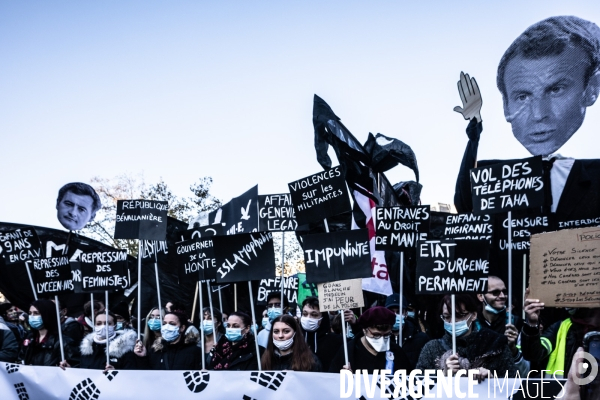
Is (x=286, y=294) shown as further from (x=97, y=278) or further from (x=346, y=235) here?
(x=346, y=235)

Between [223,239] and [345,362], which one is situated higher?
[223,239]

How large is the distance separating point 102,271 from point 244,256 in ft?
6.26

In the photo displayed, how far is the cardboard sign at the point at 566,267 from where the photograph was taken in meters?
4.20

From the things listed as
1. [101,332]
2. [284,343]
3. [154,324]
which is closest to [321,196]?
[284,343]

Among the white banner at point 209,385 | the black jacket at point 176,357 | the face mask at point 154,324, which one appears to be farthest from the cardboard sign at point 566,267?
the face mask at point 154,324

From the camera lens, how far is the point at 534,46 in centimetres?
1090

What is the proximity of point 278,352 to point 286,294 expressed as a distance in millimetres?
3598

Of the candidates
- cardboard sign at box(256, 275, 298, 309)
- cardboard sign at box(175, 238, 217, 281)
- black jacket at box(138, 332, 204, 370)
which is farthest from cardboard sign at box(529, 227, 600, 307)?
cardboard sign at box(256, 275, 298, 309)

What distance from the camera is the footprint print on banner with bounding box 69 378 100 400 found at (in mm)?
6230

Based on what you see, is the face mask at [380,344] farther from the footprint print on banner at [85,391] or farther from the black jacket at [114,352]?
the black jacket at [114,352]

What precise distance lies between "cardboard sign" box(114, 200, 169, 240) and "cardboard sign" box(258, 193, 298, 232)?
54.6 inches

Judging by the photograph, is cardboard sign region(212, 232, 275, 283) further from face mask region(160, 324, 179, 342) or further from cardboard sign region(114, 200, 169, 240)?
cardboard sign region(114, 200, 169, 240)

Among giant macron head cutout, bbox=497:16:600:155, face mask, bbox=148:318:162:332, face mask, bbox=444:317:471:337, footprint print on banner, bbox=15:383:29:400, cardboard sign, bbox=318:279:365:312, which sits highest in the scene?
giant macron head cutout, bbox=497:16:600:155

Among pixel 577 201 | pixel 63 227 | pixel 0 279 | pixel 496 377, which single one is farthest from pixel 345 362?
pixel 63 227
